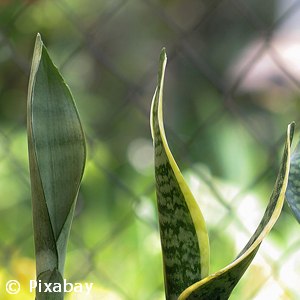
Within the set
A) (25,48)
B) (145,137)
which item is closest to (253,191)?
(145,137)

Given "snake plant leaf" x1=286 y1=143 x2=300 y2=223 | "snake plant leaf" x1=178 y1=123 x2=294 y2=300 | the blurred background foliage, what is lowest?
"snake plant leaf" x1=178 y1=123 x2=294 y2=300

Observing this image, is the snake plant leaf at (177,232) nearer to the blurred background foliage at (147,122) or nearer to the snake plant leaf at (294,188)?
the snake plant leaf at (294,188)

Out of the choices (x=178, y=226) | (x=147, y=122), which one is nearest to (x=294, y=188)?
(x=178, y=226)

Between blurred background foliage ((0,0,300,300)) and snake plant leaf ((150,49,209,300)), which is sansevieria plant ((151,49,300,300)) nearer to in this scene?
snake plant leaf ((150,49,209,300))

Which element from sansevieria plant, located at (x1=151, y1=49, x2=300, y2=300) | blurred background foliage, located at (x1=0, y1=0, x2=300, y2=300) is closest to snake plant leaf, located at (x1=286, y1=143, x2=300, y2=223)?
sansevieria plant, located at (x1=151, y1=49, x2=300, y2=300)

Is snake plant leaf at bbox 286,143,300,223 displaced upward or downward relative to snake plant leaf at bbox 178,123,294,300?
upward

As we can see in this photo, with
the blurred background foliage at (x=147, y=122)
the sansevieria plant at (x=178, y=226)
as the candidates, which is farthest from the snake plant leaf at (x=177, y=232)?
the blurred background foliage at (x=147, y=122)
